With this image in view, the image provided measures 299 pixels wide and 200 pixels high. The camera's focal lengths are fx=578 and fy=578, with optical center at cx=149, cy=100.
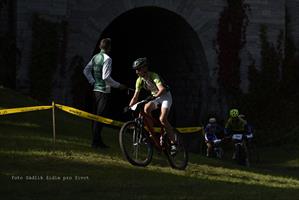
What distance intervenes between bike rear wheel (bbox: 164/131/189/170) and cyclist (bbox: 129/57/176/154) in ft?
0.28

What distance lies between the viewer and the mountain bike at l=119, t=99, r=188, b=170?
935 cm

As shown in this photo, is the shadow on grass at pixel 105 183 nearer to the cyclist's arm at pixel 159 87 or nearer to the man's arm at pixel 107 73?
the cyclist's arm at pixel 159 87

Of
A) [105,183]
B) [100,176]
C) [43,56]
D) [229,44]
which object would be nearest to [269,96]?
[229,44]

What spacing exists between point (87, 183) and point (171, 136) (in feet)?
6.93

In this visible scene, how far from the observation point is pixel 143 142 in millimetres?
9539

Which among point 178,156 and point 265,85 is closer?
point 178,156

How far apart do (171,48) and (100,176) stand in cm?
1468

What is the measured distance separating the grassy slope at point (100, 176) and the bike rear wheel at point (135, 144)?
159 mm

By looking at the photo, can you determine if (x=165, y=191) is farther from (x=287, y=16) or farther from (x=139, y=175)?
(x=287, y=16)

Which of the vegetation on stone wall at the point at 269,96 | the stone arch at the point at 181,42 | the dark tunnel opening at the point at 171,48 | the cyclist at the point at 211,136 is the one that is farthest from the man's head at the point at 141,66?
the vegetation on stone wall at the point at 269,96

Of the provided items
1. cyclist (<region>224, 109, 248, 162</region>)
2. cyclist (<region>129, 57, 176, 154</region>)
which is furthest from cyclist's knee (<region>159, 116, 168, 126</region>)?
cyclist (<region>224, 109, 248, 162</region>)

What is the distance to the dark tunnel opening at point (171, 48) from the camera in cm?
2153

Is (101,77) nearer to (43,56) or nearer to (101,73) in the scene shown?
(101,73)

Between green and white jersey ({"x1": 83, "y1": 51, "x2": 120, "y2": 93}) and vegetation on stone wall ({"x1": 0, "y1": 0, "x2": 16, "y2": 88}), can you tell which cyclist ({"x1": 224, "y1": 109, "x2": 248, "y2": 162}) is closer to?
green and white jersey ({"x1": 83, "y1": 51, "x2": 120, "y2": 93})
